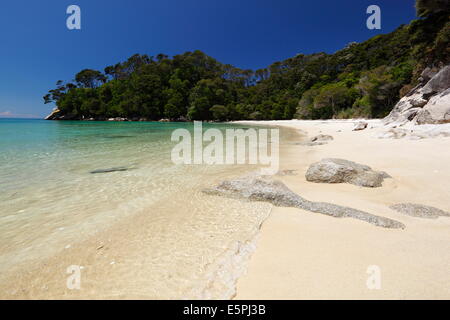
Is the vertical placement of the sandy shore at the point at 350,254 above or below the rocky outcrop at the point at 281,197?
below

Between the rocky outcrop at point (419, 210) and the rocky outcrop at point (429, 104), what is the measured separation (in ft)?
43.0

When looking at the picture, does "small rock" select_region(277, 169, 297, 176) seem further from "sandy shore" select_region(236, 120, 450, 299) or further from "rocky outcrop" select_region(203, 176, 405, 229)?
"sandy shore" select_region(236, 120, 450, 299)

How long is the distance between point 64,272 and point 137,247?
30.6 inches

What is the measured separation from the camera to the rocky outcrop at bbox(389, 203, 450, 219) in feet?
9.84

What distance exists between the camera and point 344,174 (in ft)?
15.1

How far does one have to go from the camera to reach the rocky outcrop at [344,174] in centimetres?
439

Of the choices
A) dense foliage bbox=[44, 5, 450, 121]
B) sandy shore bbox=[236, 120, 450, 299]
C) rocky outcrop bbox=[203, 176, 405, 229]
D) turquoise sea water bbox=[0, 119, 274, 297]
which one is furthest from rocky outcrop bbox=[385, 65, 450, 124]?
dense foliage bbox=[44, 5, 450, 121]

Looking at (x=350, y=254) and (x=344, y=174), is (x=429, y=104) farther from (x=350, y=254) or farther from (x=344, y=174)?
(x=350, y=254)

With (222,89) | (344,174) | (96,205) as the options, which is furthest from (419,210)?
(222,89)

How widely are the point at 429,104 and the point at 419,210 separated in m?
15.2

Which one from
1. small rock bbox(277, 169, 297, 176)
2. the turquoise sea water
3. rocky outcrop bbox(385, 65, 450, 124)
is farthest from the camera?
rocky outcrop bbox(385, 65, 450, 124)

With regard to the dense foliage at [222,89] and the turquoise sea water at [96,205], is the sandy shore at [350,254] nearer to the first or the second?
the turquoise sea water at [96,205]

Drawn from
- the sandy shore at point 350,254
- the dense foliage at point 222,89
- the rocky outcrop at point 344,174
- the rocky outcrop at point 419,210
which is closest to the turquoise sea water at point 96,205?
the sandy shore at point 350,254

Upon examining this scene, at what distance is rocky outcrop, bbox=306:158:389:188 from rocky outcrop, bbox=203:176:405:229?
125 cm
